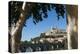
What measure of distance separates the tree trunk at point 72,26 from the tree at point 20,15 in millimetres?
179

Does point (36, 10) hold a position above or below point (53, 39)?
above

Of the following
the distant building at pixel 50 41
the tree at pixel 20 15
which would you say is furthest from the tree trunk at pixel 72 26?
the tree at pixel 20 15

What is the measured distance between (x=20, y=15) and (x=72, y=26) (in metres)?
0.51

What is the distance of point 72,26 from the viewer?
1746mm

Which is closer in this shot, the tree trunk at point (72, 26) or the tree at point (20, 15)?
the tree at point (20, 15)

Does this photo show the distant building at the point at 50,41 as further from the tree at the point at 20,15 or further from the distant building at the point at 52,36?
the tree at the point at 20,15

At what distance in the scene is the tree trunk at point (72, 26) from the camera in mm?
1735

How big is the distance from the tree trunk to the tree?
0.18 metres

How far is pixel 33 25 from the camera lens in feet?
5.32

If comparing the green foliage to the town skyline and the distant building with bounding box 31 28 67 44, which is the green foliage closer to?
the town skyline

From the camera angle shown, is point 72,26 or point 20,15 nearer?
point 20,15

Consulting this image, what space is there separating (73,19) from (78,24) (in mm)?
75

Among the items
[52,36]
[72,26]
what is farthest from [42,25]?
[72,26]

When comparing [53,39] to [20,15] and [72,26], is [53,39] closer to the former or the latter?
[72,26]
